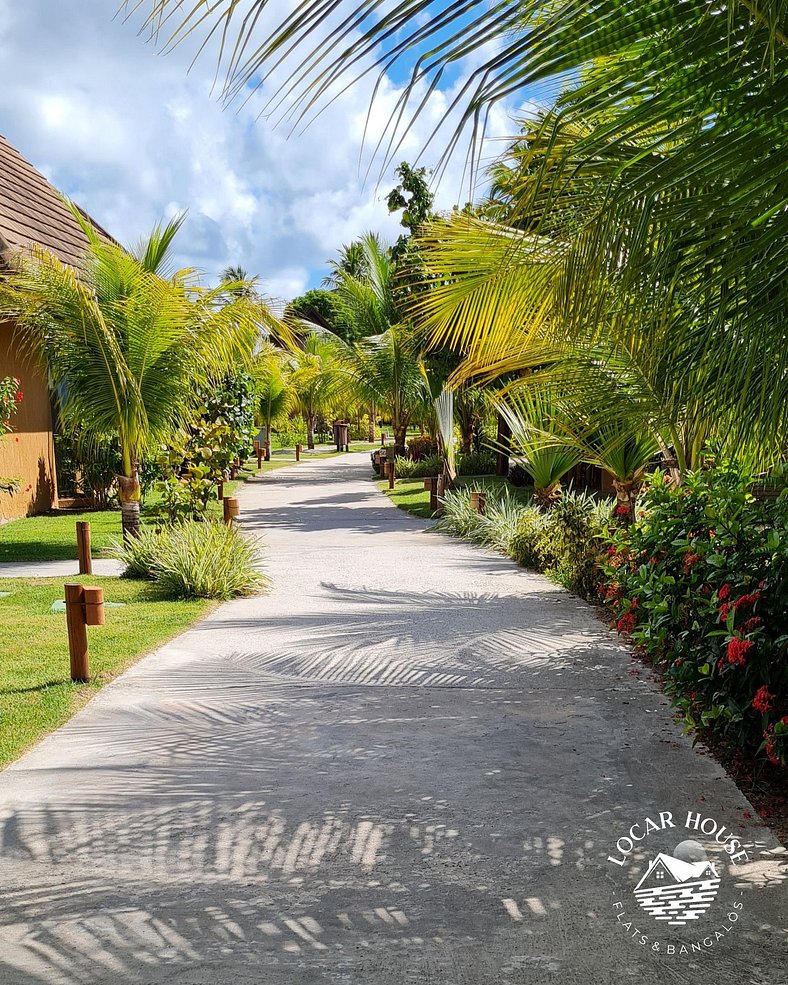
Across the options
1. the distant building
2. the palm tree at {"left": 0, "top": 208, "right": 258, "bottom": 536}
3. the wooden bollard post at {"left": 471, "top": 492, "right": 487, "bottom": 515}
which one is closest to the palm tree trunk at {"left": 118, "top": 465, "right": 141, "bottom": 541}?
the palm tree at {"left": 0, "top": 208, "right": 258, "bottom": 536}

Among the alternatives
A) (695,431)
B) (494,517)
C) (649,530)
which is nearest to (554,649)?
(649,530)

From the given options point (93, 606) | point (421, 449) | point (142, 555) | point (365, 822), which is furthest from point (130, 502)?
point (421, 449)

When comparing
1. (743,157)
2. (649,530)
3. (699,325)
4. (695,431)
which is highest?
(743,157)

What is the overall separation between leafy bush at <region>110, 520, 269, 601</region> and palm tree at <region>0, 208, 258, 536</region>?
126 centimetres

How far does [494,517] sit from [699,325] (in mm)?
9306

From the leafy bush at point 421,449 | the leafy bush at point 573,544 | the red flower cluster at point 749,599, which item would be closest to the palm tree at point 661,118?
the red flower cluster at point 749,599

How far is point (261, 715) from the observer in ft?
17.5

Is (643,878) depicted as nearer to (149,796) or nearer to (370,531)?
(149,796)

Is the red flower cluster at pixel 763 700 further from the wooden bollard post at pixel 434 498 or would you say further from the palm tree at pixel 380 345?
the palm tree at pixel 380 345

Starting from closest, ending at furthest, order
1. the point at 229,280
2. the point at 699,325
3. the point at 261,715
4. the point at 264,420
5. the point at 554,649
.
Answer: the point at 699,325 < the point at 261,715 < the point at 554,649 < the point at 229,280 < the point at 264,420

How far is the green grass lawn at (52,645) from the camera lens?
17.4 feet

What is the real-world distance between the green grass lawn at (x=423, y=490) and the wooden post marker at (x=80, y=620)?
10.2m

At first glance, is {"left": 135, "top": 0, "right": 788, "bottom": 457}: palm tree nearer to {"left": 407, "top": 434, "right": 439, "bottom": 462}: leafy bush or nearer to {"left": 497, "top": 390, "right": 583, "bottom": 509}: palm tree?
{"left": 497, "top": 390, "right": 583, "bottom": 509}: palm tree

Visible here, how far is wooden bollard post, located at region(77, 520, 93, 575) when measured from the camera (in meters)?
10.1
